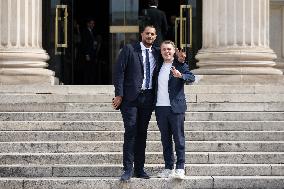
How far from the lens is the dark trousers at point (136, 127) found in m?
8.68

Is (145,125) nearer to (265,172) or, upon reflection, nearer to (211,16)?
(265,172)

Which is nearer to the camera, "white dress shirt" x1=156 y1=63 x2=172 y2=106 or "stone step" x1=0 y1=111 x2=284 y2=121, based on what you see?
"white dress shirt" x1=156 y1=63 x2=172 y2=106

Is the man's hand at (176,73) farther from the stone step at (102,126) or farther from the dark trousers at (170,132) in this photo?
the stone step at (102,126)

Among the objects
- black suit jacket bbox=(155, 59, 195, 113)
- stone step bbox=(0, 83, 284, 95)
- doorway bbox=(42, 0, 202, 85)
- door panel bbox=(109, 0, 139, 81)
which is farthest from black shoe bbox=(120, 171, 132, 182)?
door panel bbox=(109, 0, 139, 81)

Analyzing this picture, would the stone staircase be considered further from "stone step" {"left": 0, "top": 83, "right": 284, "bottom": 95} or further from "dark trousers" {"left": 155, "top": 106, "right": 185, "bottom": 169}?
"dark trousers" {"left": 155, "top": 106, "right": 185, "bottom": 169}

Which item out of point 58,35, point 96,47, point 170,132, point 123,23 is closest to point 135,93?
point 170,132

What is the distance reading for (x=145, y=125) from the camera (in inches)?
347

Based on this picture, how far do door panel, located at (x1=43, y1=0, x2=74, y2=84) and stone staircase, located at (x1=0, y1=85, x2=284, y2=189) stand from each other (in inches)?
129

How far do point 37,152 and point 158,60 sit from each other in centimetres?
242

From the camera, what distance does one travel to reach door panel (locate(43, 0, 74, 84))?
16.1 meters

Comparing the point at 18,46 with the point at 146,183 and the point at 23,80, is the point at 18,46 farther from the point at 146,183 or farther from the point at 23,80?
the point at 146,183

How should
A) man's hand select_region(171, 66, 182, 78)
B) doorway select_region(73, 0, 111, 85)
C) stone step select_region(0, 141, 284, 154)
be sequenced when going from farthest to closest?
doorway select_region(73, 0, 111, 85) < stone step select_region(0, 141, 284, 154) < man's hand select_region(171, 66, 182, 78)

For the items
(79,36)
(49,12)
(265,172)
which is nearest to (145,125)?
(265,172)

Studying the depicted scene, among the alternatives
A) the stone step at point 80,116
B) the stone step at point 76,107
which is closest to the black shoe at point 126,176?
the stone step at point 80,116
